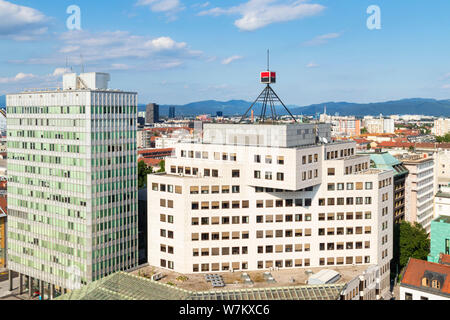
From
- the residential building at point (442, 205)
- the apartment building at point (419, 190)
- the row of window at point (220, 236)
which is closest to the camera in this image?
the row of window at point (220, 236)

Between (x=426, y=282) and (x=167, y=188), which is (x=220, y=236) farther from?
(x=426, y=282)

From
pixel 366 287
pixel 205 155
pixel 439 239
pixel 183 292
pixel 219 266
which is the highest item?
pixel 205 155

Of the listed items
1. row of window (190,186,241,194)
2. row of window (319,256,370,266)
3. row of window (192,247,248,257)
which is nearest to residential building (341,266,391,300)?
row of window (319,256,370,266)

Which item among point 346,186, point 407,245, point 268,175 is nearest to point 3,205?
point 268,175

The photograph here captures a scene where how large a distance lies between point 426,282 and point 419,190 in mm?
70955

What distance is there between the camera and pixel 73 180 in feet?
293

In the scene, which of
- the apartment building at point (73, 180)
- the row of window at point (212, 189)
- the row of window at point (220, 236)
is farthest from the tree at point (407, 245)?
the apartment building at point (73, 180)

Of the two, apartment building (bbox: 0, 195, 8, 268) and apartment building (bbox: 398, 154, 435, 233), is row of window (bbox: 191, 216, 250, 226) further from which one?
apartment building (bbox: 398, 154, 435, 233)

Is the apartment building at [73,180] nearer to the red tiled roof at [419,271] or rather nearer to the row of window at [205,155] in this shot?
the row of window at [205,155]

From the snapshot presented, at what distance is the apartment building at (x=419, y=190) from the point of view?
452 feet

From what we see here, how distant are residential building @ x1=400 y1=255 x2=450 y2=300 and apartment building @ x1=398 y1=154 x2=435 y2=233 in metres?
65.3

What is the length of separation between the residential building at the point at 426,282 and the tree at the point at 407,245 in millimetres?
35543

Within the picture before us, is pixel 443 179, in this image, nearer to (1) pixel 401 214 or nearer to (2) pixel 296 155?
(1) pixel 401 214
